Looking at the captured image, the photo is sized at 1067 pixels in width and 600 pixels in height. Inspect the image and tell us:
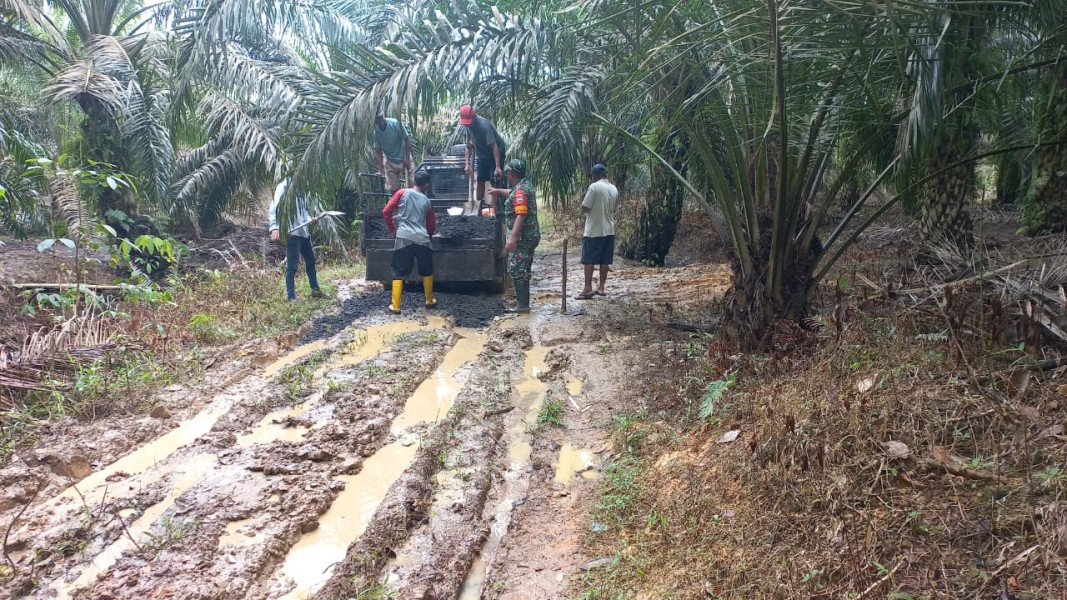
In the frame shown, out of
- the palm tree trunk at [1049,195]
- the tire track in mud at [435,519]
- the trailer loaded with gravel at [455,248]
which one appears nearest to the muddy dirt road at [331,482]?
the tire track in mud at [435,519]

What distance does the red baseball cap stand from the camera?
7.65m

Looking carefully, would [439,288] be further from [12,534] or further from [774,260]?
[12,534]

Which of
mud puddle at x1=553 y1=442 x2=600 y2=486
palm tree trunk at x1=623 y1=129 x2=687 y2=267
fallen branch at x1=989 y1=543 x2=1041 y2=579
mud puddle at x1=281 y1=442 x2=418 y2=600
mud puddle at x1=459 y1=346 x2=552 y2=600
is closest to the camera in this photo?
fallen branch at x1=989 y1=543 x2=1041 y2=579

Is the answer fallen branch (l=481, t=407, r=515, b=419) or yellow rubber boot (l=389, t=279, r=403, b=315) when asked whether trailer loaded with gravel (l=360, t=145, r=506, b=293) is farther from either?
fallen branch (l=481, t=407, r=515, b=419)

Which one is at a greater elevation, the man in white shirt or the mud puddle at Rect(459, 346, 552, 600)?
the man in white shirt

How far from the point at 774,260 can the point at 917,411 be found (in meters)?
1.72

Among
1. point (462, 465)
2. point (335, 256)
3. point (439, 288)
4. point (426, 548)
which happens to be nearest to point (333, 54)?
point (439, 288)

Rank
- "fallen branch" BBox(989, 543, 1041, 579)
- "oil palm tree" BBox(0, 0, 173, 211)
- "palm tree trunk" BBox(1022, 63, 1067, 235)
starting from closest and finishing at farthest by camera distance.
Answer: "fallen branch" BBox(989, 543, 1041, 579) → "palm tree trunk" BBox(1022, 63, 1067, 235) → "oil palm tree" BBox(0, 0, 173, 211)

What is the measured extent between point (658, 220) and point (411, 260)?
5.07m

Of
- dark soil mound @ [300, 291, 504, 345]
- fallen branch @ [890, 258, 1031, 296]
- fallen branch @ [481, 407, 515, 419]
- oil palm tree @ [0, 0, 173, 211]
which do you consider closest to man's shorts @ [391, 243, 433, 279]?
dark soil mound @ [300, 291, 504, 345]

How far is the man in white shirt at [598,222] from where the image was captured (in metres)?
7.36

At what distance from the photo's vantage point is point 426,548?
2900mm

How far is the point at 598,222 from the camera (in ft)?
24.4

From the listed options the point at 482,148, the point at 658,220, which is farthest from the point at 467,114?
the point at 658,220
